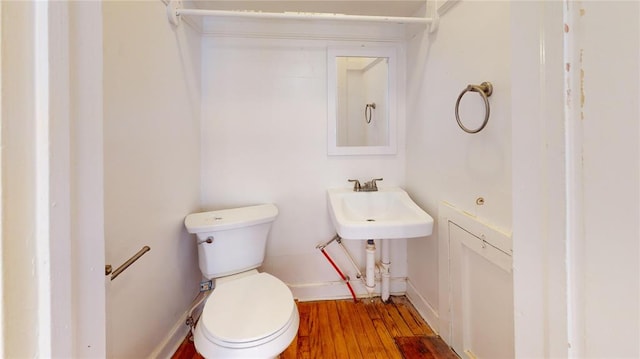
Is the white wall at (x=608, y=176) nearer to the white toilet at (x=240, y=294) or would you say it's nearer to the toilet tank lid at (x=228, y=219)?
the white toilet at (x=240, y=294)

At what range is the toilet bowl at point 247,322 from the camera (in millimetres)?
1009

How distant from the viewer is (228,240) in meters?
1.49

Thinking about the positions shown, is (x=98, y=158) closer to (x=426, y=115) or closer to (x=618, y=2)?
(x=618, y=2)

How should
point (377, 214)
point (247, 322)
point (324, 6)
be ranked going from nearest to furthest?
point (247, 322), point (324, 6), point (377, 214)

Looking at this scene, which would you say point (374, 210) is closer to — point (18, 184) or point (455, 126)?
point (455, 126)

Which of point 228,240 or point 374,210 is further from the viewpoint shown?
point 374,210

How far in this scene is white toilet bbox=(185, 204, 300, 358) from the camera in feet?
3.35

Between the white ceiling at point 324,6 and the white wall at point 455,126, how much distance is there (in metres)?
0.20

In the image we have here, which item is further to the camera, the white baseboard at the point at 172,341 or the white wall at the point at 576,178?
the white baseboard at the point at 172,341

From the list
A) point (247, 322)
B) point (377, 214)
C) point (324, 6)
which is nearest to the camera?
point (247, 322)

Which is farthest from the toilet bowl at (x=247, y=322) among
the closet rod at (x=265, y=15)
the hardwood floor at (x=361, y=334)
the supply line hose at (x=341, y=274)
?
the closet rod at (x=265, y=15)

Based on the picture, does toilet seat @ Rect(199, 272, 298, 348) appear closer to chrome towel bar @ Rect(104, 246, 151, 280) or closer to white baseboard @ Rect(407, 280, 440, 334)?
chrome towel bar @ Rect(104, 246, 151, 280)

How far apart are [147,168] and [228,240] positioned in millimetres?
542

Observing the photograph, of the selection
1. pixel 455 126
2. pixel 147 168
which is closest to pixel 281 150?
pixel 147 168
